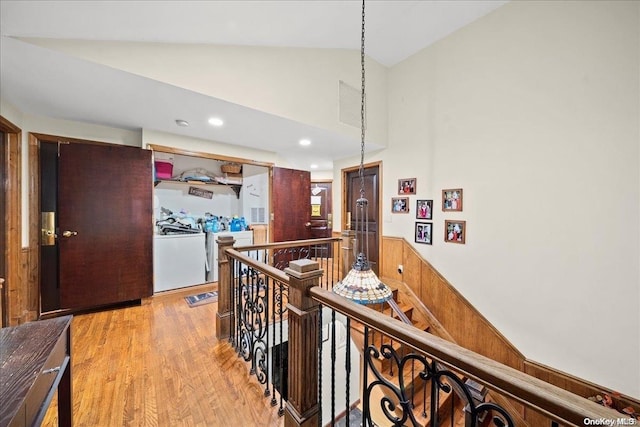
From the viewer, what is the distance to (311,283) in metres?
1.25

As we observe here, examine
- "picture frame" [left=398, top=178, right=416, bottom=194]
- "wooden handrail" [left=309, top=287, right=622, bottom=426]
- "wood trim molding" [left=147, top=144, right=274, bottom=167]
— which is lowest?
"wooden handrail" [left=309, top=287, right=622, bottom=426]

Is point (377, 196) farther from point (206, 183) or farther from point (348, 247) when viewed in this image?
point (206, 183)

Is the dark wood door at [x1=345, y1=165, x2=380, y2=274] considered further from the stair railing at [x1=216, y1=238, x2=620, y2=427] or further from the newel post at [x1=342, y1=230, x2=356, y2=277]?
the stair railing at [x1=216, y1=238, x2=620, y2=427]

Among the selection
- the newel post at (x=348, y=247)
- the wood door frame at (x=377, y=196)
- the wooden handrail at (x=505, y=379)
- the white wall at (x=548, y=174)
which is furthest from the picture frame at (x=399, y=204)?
the wooden handrail at (x=505, y=379)

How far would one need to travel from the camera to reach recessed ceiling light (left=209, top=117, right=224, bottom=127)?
272 cm

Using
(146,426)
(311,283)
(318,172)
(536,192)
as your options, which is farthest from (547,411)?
(318,172)

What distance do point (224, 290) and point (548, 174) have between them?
3272 millimetres

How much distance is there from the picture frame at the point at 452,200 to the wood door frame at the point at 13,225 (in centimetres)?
465

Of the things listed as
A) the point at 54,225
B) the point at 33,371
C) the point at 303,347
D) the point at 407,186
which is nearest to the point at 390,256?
the point at 407,186

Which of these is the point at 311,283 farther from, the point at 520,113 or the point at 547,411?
the point at 520,113

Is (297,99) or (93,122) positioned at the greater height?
(297,99)

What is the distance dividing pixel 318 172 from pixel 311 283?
562cm

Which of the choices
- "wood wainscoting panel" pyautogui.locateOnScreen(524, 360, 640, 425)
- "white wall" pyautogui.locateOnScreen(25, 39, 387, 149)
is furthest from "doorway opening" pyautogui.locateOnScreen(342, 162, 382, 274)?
"wood wainscoting panel" pyautogui.locateOnScreen(524, 360, 640, 425)

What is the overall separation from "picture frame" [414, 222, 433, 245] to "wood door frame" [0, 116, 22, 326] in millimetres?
4481
